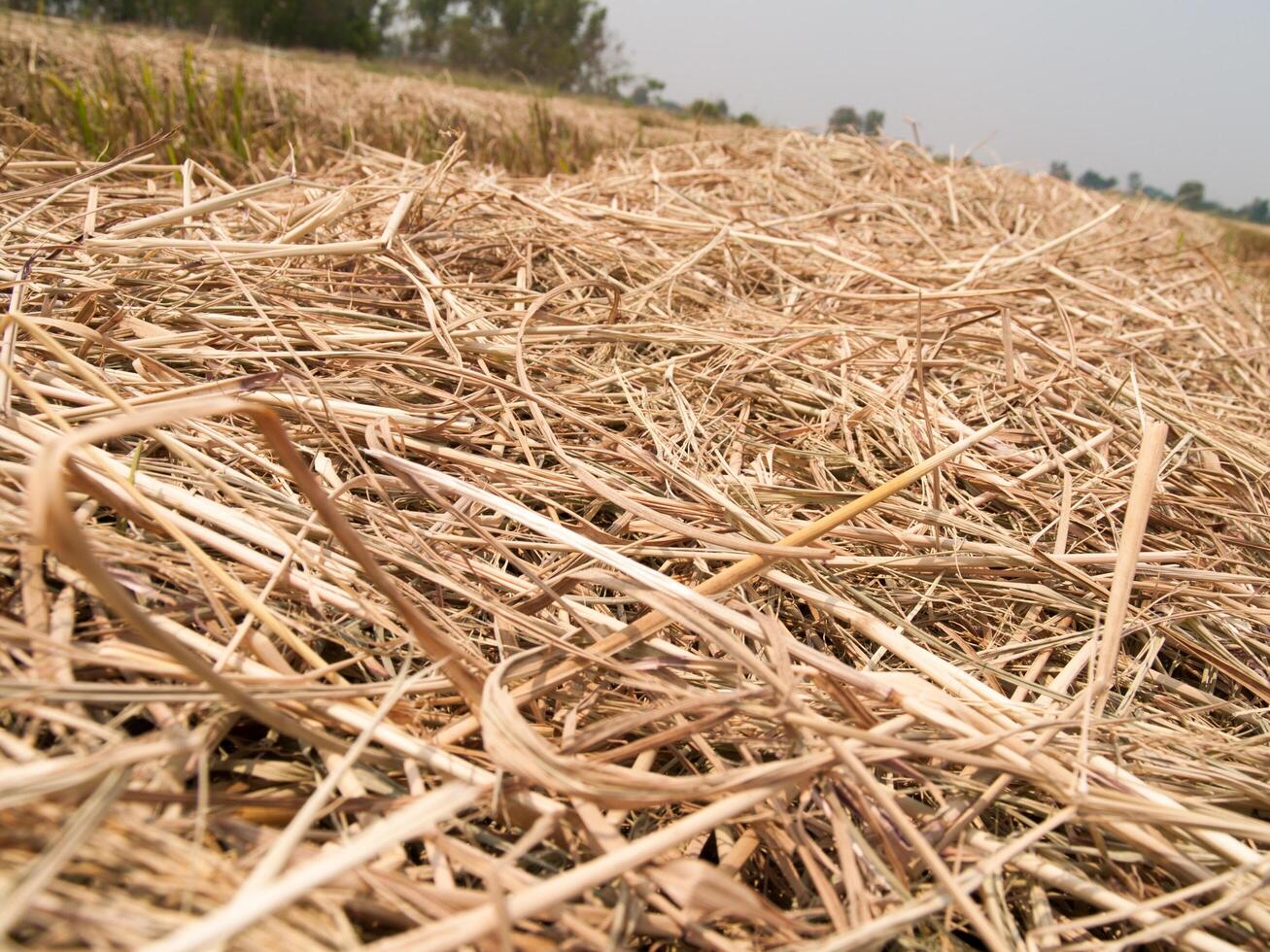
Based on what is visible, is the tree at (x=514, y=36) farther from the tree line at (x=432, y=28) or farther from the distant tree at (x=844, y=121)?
the distant tree at (x=844, y=121)

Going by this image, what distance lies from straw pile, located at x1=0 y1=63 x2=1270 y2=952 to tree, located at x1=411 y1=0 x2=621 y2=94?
2304 centimetres

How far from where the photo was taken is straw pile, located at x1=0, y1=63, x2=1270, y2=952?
47 cm

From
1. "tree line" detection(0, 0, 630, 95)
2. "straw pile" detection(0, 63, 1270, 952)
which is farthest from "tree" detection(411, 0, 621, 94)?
"straw pile" detection(0, 63, 1270, 952)

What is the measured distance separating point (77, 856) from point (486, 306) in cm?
98

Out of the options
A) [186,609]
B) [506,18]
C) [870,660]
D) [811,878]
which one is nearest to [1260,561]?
[870,660]

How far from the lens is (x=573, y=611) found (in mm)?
706

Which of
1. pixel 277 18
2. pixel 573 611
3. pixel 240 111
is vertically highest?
pixel 277 18

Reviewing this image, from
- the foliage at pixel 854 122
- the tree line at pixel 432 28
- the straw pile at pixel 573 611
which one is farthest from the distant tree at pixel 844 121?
the tree line at pixel 432 28

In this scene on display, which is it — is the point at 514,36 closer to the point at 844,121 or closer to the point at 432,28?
the point at 432,28

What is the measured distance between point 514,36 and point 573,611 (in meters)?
34.0

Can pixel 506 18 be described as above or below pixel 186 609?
above

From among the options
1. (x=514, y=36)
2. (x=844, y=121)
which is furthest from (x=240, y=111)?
(x=514, y=36)

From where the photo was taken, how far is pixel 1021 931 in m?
0.60

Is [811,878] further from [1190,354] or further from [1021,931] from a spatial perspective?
[1190,354]
